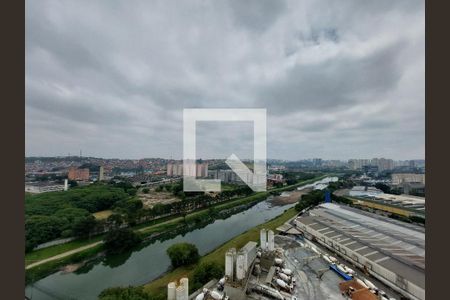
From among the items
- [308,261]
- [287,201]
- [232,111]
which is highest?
[232,111]

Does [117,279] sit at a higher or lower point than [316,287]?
lower

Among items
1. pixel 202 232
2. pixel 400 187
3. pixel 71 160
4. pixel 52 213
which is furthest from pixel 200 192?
pixel 71 160

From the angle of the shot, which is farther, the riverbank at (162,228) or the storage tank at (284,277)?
the riverbank at (162,228)

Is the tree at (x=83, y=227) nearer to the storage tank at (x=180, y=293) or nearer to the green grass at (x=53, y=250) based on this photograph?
the green grass at (x=53, y=250)

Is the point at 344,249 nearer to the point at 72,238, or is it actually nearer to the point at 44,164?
the point at 72,238

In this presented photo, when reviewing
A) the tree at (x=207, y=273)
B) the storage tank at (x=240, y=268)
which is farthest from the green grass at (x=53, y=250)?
the storage tank at (x=240, y=268)

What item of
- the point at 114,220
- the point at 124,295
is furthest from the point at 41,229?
the point at 124,295

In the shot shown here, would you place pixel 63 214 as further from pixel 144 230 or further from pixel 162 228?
pixel 162 228
